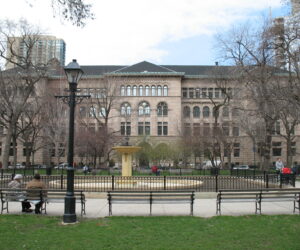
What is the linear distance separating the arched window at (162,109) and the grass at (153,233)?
6074 cm

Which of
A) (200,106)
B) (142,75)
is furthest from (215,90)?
(142,75)

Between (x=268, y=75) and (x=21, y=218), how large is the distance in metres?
25.8

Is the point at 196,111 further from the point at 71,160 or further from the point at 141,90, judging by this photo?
the point at 71,160

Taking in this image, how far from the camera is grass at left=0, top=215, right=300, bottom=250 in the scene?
24.7 feet

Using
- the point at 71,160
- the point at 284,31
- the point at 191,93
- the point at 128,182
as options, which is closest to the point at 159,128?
the point at 191,93

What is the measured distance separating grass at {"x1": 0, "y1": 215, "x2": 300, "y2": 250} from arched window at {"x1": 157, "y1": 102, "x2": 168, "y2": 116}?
199ft

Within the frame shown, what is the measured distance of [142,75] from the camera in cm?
6881

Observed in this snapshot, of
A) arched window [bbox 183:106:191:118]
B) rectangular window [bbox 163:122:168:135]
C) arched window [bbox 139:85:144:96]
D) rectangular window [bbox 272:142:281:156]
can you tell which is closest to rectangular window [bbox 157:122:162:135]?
rectangular window [bbox 163:122:168:135]

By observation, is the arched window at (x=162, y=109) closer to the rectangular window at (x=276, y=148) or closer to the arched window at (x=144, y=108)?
the arched window at (x=144, y=108)

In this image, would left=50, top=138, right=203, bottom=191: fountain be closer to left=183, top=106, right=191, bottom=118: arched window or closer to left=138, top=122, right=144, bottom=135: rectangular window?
left=138, top=122, right=144, bottom=135: rectangular window

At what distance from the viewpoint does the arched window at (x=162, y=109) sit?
234 feet

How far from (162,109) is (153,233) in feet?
207

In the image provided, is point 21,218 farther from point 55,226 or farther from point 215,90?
point 215,90

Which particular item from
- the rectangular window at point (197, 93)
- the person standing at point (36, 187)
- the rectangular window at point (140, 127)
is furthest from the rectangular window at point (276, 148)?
the person standing at point (36, 187)
